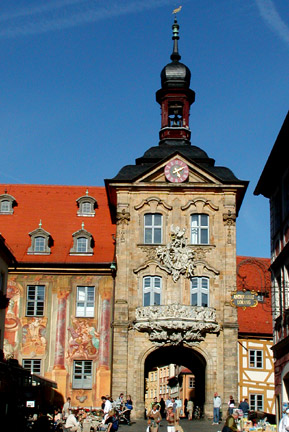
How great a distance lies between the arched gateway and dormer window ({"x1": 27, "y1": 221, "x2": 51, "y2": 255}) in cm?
447

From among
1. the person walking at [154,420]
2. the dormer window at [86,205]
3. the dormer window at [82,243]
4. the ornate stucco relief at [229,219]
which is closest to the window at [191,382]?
the dormer window at [86,205]

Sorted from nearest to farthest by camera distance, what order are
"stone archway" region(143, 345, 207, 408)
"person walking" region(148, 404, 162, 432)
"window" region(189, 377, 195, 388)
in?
"person walking" region(148, 404, 162, 432)
"stone archway" region(143, 345, 207, 408)
"window" region(189, 377, 195, 388)

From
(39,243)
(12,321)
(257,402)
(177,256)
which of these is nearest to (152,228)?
(177,256)

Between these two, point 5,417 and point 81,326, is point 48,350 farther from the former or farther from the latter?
point 5,417

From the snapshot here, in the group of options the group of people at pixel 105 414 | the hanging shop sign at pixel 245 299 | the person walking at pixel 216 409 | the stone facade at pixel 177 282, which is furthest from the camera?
the stone facade at pixel 177 282

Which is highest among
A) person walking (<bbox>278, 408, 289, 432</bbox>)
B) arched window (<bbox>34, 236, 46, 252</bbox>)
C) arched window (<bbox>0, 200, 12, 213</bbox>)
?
arched window (<bbox>0, 200, 12, 213</bbox>)

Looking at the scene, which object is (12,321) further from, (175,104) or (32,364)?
(175,104)

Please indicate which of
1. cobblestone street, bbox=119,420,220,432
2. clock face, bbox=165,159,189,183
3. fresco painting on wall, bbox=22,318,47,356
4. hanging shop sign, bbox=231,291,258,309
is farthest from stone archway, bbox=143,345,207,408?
hanging shop sign, bbox=231,291,258,309

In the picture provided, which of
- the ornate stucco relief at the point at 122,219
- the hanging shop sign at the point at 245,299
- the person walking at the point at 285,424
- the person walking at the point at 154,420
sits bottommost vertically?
the person walking at the point at 285,424

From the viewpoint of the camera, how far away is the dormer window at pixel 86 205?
4919 cm

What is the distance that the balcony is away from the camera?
135ft

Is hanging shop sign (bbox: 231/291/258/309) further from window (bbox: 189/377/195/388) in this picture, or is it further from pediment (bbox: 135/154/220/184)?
window (bbox: 189/377/195/388)

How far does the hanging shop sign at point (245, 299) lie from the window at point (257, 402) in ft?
76.1

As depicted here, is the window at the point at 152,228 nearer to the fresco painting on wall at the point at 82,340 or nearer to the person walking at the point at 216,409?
the fresco painting on wall at the point at 82,340
